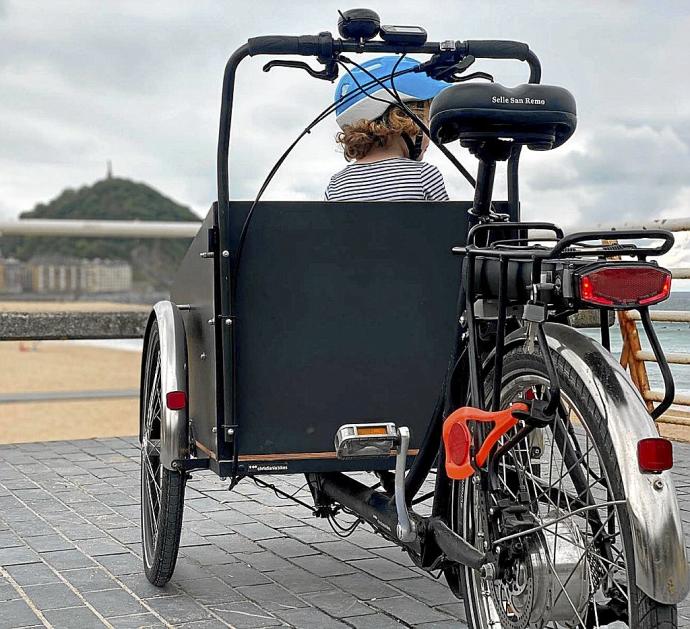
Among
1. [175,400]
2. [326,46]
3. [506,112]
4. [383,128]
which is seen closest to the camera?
[506,112]

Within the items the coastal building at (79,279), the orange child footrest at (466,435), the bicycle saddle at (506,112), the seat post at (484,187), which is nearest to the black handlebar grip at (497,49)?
the seat post at (484,187)

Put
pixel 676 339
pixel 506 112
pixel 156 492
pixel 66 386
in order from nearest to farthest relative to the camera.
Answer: pixel 506 112, pixel 156 492, pixel 676 339, pixel 66 386

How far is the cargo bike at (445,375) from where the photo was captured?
2342 mm

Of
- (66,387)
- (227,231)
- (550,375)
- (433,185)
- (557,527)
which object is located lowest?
(66,387)

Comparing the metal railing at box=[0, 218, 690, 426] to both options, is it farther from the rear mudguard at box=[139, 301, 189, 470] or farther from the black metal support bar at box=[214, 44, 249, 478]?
the black metal support bar at box=[214, 44, 249, 478]

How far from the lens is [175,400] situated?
11.8 feet

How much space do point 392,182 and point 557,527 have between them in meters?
1.46

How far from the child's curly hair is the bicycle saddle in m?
1.02

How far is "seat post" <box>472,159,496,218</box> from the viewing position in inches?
112

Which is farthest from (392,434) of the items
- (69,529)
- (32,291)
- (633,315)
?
(32,291)

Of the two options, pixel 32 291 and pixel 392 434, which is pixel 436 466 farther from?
pixel 32 291

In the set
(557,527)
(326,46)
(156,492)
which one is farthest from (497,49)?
(156,492)

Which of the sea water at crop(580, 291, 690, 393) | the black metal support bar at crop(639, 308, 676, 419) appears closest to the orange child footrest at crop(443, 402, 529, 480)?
the black metal support bar at crop(639, 308, 676, 419)

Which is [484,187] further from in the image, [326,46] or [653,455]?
[653,455]
